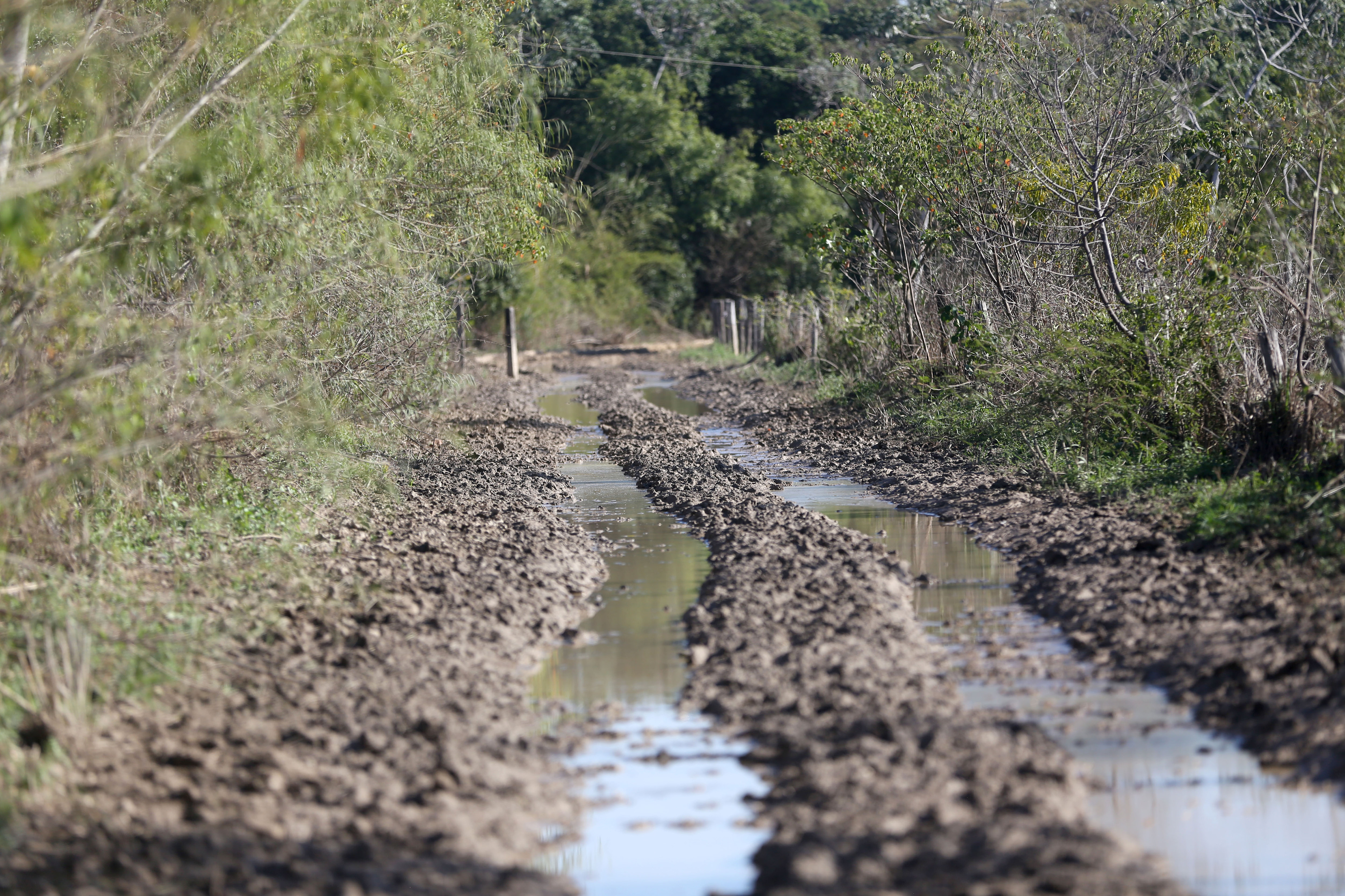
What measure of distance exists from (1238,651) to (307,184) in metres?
5.40

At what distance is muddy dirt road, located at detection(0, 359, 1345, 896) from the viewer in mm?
3697

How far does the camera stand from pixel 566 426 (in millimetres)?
16469

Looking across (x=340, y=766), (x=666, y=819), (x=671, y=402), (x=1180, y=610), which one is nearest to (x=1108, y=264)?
(x=1180, y=610)

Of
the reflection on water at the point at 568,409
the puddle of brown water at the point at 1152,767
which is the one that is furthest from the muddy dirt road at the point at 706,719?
the reflection on water at the point at 568,409

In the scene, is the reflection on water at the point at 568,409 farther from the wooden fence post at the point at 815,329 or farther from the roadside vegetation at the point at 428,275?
the wooden fence post at the point at 815,329

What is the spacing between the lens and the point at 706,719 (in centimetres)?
525

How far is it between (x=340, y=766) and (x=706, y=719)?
1.48m

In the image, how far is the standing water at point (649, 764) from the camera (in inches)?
158

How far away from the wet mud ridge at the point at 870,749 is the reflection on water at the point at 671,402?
1062 cm

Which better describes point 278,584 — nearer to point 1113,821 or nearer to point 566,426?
point 1113,821

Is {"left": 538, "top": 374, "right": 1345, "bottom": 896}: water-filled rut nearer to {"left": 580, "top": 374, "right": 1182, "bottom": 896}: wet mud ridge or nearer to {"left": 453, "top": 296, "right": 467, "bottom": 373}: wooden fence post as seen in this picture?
{"left": 580, "top": 374, "right": 1182, "bottom": 896}: wet mud ridge

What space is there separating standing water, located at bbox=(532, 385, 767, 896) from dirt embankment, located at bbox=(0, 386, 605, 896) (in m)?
0.15

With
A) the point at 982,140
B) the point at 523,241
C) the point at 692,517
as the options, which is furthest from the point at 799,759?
the point at 523,241

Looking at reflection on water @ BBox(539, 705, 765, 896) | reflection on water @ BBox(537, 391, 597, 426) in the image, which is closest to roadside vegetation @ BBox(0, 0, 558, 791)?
reflection on water @ BBox(539, 705, 765, 896)
